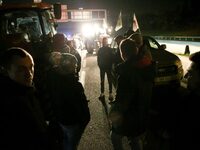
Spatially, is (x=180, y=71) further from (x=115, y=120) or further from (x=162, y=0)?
(x=162, y=0)

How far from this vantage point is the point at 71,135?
4547mm

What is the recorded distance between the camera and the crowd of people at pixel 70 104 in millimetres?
2779

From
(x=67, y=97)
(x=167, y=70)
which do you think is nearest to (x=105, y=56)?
(x=167, y=70)

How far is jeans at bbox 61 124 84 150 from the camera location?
4469 millimetres

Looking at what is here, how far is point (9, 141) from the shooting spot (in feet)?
8.92

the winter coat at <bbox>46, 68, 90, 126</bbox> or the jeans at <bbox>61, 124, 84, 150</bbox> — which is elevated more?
the winter coat at <bbox>46, 68, 90, 126</bbox>

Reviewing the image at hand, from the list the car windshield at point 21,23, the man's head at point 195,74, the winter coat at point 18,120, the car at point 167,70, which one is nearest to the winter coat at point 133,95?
the man's head at point 195,74

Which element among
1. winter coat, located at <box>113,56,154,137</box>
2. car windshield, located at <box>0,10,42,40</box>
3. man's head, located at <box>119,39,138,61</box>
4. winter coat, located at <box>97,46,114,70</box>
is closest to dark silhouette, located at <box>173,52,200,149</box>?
winter coat, located at <box>113,56,154,137</box>

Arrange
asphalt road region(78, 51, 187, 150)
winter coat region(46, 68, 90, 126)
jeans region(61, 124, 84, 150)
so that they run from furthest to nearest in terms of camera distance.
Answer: asphalt road region(78, 51, 187, 150)
jeans region(61, 124, 84, 150)
winter coat region(46, 68, 90, 126)

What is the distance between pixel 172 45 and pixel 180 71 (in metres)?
11.7

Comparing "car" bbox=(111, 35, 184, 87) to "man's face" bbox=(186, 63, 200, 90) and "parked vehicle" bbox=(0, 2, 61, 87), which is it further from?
"man's face" bbox=(186, 63, 200, 90)

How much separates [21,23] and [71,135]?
4736mm

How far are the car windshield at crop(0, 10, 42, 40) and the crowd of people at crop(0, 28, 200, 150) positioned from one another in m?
3.91

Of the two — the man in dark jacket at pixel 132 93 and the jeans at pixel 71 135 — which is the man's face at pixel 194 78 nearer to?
the man in dark jacket at pixel 132 93
